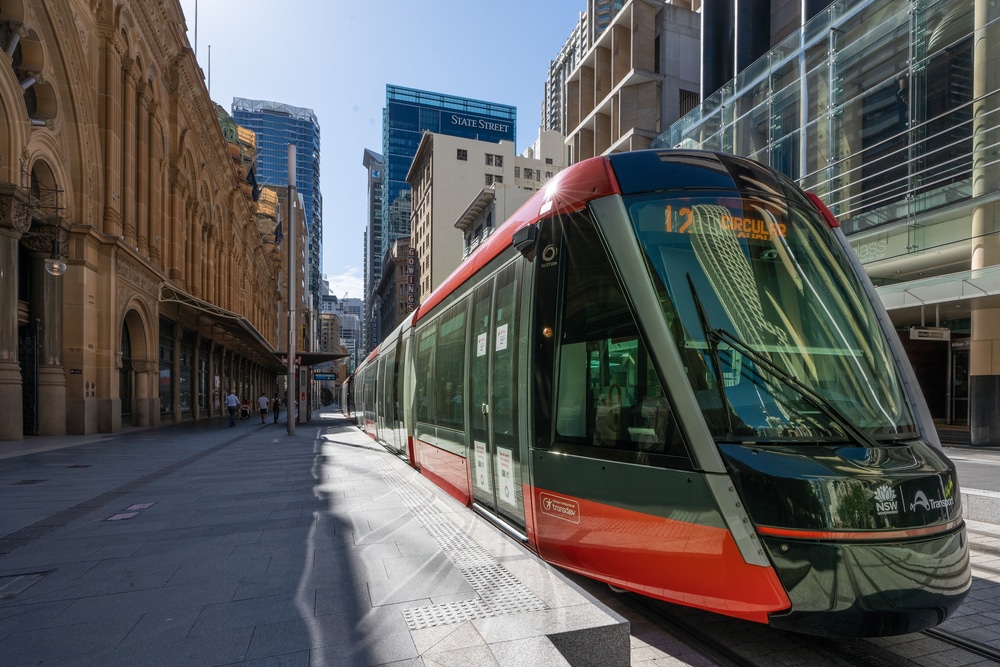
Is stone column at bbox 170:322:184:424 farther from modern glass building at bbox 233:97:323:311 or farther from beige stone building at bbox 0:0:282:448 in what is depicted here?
modern glass building at bbox 233:97:323:311

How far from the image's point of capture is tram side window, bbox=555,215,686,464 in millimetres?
3719

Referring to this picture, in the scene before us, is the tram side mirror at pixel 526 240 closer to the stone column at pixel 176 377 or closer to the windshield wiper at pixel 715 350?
the windshield wiper at pixel 715 350

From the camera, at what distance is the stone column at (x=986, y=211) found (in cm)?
Answer: 1600

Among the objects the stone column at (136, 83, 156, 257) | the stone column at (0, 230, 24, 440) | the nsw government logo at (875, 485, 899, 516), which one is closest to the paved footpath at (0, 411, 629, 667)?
the nsw government logo at (875, 485, 899, 516)

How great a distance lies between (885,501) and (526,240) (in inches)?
116

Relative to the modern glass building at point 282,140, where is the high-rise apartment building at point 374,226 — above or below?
below

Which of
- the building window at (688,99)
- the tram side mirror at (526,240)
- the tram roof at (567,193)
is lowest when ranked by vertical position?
the tram side mirror at (526,240)

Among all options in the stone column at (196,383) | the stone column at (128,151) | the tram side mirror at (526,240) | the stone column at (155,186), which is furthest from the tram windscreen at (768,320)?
the stone column at (196,383)

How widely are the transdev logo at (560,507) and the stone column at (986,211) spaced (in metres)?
16.4

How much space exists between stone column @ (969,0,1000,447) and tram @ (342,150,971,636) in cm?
1572

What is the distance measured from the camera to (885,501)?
10.4 feet

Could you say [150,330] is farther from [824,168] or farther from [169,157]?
[824,168]

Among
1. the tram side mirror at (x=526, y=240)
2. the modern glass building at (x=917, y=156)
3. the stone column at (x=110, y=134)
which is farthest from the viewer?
the stone column at (x=110, y=134)

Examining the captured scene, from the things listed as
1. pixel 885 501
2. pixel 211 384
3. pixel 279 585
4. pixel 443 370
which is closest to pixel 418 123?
pixel 211 384
